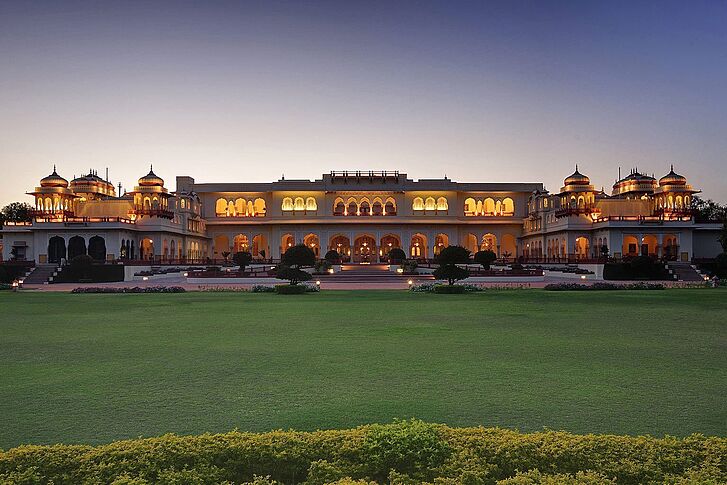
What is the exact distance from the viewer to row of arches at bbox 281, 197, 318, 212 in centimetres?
6078

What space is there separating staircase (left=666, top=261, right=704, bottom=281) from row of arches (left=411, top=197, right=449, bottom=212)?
88.0 feet

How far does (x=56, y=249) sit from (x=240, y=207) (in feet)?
70.4

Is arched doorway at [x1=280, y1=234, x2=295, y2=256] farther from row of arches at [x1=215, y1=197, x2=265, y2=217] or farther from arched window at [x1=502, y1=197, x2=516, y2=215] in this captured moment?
arched window at [x1=502, y1=197, x2=516, y2=215]

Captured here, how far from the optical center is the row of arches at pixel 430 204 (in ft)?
198

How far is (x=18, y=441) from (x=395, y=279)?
30.6 meters

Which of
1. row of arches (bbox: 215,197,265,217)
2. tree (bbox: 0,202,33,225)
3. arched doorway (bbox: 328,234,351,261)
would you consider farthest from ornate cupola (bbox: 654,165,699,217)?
tree (bbox: 0,202,33,225)

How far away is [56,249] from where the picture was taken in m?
45.2

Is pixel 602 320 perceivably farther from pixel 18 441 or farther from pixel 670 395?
pixel 18 441

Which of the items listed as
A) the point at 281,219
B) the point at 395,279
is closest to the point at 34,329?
the point at 395,279

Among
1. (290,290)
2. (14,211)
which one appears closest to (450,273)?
(290,290)

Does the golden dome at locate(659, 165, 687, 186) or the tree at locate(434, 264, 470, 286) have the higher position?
the golden dome at locate(659, 165, 687, 186)

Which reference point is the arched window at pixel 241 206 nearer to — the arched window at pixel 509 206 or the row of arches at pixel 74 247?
the row of arches at pixel 74 247

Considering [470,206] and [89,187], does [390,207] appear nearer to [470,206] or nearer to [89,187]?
[470,206]

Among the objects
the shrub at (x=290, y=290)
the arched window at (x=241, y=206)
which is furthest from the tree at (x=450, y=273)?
the arched window at (x=241, y=206)
